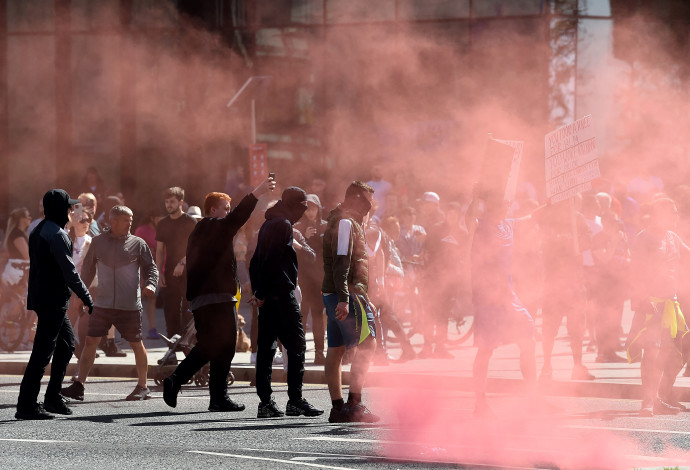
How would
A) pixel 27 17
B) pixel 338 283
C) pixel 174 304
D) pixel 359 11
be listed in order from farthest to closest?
pixel 27 17 → pixel 359 11 → pixel 174 304 → pixel 338 283

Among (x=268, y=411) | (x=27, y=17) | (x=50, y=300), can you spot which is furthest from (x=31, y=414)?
(x=27, y=17)

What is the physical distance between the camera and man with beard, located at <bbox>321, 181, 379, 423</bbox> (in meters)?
7.08

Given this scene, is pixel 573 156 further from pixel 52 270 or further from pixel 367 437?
pixel 52 270

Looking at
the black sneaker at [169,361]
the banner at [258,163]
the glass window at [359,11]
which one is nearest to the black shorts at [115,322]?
the black sneaker at [169,361]

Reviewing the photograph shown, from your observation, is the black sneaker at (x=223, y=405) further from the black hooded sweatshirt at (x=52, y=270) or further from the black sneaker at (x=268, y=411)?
the black hooded sweatshirt at (x=52, y=270)

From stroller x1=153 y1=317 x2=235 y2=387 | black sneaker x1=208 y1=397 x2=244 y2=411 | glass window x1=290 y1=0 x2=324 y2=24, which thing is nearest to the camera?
black sneaker x1=208 y1=397 x2=244 y2=411

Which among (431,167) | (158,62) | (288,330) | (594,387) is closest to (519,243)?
(594,387)

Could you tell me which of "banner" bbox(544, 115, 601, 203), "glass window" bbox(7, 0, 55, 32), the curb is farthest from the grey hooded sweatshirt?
"glass window" bbox(7, 0, 55, 32)

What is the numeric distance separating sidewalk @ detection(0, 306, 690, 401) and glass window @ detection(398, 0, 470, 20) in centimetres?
646

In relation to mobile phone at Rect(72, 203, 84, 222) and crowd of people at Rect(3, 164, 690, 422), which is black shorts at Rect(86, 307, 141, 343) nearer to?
crowd of people at Rect(3, 164, 690, 422)

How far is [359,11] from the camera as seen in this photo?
16688 mm

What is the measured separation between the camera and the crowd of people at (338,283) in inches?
287

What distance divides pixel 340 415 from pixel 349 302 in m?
0.64

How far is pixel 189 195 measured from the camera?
57.8ft
